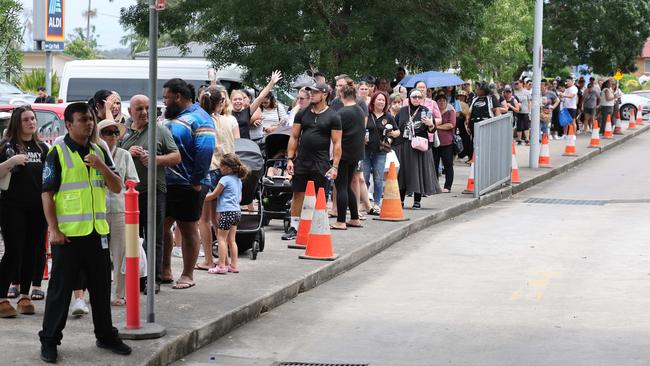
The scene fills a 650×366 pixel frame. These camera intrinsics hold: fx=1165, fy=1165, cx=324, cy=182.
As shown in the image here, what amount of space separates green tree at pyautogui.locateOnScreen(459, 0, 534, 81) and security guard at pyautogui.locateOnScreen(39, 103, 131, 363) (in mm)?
34917

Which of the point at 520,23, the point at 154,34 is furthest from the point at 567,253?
the point at 520,23

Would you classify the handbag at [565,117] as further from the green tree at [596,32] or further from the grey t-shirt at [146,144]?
the grey t-shirt at [146,144]

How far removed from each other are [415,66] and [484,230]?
825cm

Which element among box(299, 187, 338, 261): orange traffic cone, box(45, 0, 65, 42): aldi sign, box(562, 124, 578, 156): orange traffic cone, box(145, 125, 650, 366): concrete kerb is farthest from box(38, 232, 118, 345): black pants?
box(562, 124, 578, 156): orange traffic cone

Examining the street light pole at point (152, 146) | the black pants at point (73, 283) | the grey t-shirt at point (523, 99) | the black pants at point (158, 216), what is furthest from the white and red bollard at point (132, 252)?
the grey t-shirt at point (523, 99)

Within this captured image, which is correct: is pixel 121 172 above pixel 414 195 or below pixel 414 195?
above

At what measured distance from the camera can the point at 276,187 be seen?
15.0 meters

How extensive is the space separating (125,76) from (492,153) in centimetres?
907

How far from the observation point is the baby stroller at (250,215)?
12453 mm

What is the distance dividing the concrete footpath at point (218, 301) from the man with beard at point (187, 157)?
0.66 metres

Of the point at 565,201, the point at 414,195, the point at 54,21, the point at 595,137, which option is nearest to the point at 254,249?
the point at 414,195

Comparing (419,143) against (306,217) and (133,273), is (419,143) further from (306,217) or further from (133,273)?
(133,273)

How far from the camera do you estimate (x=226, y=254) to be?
11500 mm

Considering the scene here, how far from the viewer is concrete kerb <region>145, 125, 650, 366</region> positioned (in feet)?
27.4
